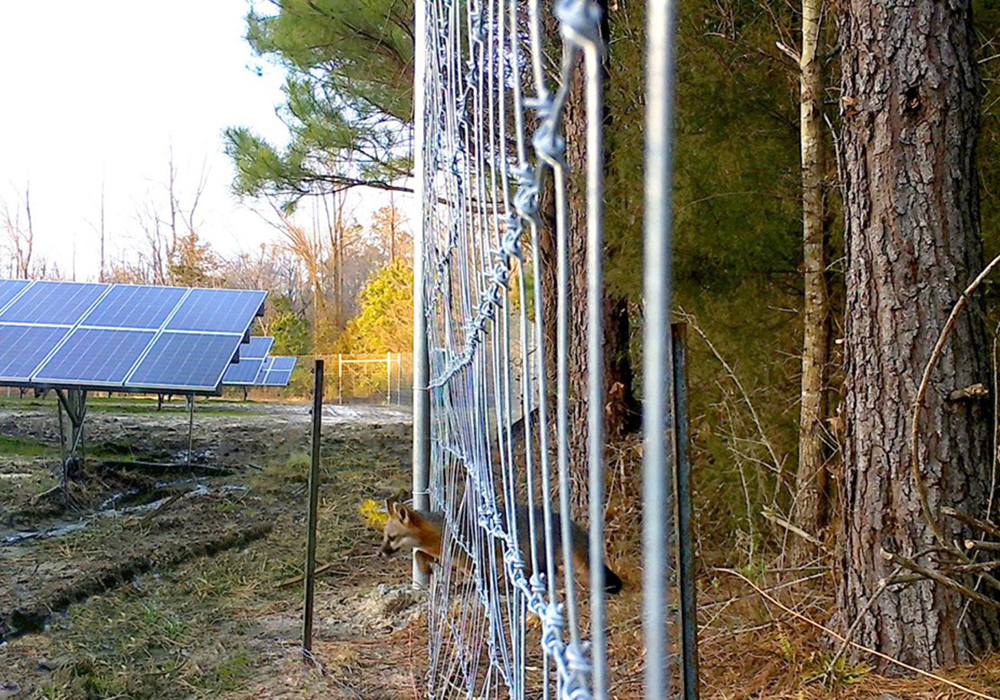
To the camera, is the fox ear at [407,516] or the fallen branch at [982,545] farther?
the fox ear at [407,516]

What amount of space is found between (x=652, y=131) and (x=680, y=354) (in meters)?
1.42

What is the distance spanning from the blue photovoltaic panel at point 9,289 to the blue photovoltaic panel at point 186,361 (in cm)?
188

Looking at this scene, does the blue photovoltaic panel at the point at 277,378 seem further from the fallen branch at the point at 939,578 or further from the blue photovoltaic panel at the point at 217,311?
the fallen branch at the point at 939,578

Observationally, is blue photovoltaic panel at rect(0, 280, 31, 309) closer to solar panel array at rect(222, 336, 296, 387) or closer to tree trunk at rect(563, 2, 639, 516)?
solar panel array at rect(222, 336, 296, 387)

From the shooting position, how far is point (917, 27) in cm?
271

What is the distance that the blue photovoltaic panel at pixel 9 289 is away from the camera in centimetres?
922

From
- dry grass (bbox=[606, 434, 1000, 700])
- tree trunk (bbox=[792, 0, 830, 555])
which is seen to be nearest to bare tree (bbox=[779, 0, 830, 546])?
tree trunk (bbox=[792, 0, 830, 555])

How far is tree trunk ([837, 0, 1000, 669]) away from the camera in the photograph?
2639mm

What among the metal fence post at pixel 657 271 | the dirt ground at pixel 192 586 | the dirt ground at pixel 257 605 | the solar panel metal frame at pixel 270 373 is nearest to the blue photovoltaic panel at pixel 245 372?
the solar panel metal frame at pixel 270 373

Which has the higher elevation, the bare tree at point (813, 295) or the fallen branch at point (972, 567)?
the bare tree at point (813, 295)

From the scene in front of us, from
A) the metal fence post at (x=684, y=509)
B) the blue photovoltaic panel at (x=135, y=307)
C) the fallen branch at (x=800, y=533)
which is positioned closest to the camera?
the metal fence post at (x=684, y=509)

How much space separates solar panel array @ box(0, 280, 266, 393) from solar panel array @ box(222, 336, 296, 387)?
5.52 metres

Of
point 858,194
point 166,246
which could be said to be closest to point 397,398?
point 166,246

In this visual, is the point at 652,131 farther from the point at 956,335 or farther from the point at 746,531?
the point at 746,531
